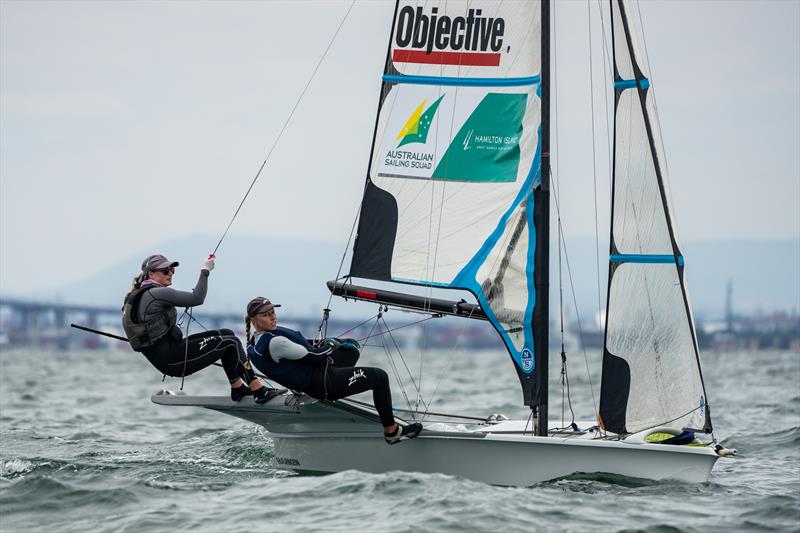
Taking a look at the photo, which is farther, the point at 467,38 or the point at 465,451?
the point at 467,38

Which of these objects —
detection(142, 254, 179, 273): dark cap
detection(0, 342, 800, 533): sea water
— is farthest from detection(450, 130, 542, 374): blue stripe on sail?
detection(142, 254, 179, 273): dark cap

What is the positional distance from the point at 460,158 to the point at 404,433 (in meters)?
2.47

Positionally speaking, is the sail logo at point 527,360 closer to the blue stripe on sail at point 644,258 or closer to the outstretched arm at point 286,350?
the blue stripe on sail at point 644,258

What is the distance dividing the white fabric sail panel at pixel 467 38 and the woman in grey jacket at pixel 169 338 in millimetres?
2608

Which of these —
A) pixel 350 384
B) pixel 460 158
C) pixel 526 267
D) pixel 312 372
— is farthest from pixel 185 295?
pixel 526 267

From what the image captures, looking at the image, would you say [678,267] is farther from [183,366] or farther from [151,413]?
[151,413]

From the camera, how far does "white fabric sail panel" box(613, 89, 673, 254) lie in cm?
1012

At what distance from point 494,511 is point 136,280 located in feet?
11.4

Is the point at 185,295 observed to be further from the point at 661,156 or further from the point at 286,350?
the point at 661,156

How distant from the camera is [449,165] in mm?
10008

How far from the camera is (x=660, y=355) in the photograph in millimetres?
10070

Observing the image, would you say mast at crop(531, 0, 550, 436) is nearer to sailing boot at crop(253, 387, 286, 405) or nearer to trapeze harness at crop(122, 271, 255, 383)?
sailing boot at crop(253, 387, 286, 405)

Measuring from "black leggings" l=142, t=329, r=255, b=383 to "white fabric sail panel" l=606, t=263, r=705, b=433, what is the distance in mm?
3411

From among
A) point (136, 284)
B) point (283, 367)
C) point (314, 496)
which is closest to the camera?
point (314, 496)
